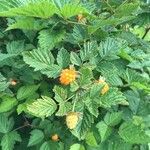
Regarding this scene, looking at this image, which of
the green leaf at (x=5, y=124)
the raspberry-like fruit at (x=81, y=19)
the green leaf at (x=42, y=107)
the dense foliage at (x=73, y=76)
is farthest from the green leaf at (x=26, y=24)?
the green leaf at (x=5, y=124)

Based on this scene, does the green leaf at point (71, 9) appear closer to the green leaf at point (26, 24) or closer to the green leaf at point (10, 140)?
the green leaf at point (26, 24)

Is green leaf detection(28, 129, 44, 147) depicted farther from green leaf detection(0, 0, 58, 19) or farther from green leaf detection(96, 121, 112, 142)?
green leaf detection(0, 0, 58, 19)

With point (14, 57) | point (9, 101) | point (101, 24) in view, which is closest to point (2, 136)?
point (9, 101)

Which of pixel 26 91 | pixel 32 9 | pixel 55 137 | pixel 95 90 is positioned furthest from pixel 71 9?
pixel 55 137

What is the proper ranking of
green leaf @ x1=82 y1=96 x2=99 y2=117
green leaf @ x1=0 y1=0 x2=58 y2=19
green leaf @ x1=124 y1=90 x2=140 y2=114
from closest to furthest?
1. green leaf @ x1=0 y1=0 x2=58 y2=19
2. green leaf @ x1=82 y1=96 x2=99 y2=117
3. green leaf @ x1=124 y1=90 x2=140 y2=114

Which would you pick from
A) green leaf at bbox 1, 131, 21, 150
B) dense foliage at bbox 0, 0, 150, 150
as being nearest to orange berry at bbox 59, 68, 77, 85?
dense foliage at bbox 0, 0, 150, 150
